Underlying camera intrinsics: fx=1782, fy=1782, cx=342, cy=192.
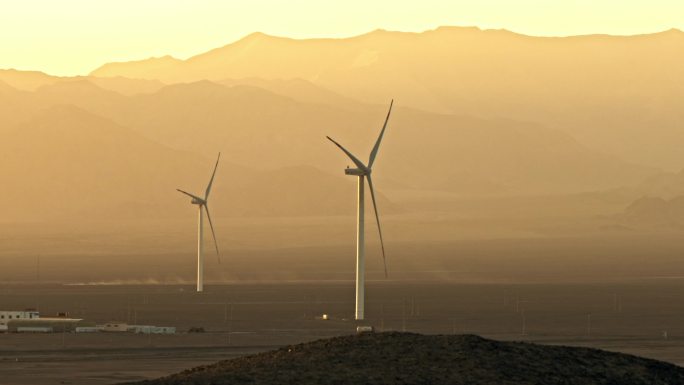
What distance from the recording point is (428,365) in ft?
185

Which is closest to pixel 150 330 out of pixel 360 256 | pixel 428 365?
pixel 360 256

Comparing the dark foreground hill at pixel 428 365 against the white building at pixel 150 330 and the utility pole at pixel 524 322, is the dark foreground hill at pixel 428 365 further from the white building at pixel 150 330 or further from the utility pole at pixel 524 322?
the utility pole at pixel 524 322

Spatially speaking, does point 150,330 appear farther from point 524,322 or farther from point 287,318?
point 524,322

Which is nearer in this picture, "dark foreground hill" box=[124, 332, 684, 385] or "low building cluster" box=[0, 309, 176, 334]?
"dark foreground hill" box=[124, 332, 684, 385]

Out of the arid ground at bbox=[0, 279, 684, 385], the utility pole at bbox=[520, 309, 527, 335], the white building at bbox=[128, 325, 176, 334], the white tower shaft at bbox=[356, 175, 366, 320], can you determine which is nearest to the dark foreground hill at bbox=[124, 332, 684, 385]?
the arid ground at bbox=[0, 279, 684, 385]

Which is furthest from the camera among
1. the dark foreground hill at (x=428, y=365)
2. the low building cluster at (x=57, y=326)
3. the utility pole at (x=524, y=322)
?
the utility pole at (x=524, y=322)

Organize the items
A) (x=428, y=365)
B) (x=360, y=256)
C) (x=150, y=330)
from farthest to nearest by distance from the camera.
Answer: (x=360, y=256)
(x=150, y=330)
(x=428, y=365)

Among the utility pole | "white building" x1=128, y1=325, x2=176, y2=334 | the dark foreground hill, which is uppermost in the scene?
the utility pole

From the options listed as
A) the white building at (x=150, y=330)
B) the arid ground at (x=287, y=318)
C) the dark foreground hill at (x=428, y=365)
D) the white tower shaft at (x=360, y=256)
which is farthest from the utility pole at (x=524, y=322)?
the dark foreground hill at (x=428, y=365)

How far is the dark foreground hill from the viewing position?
5531cm

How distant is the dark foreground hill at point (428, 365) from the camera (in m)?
55.3

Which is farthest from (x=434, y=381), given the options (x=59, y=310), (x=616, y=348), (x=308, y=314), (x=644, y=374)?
(x=59, y=310)

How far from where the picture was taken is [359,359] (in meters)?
57.5

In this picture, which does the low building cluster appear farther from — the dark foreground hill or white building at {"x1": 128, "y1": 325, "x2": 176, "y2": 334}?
the dark foreground hill
